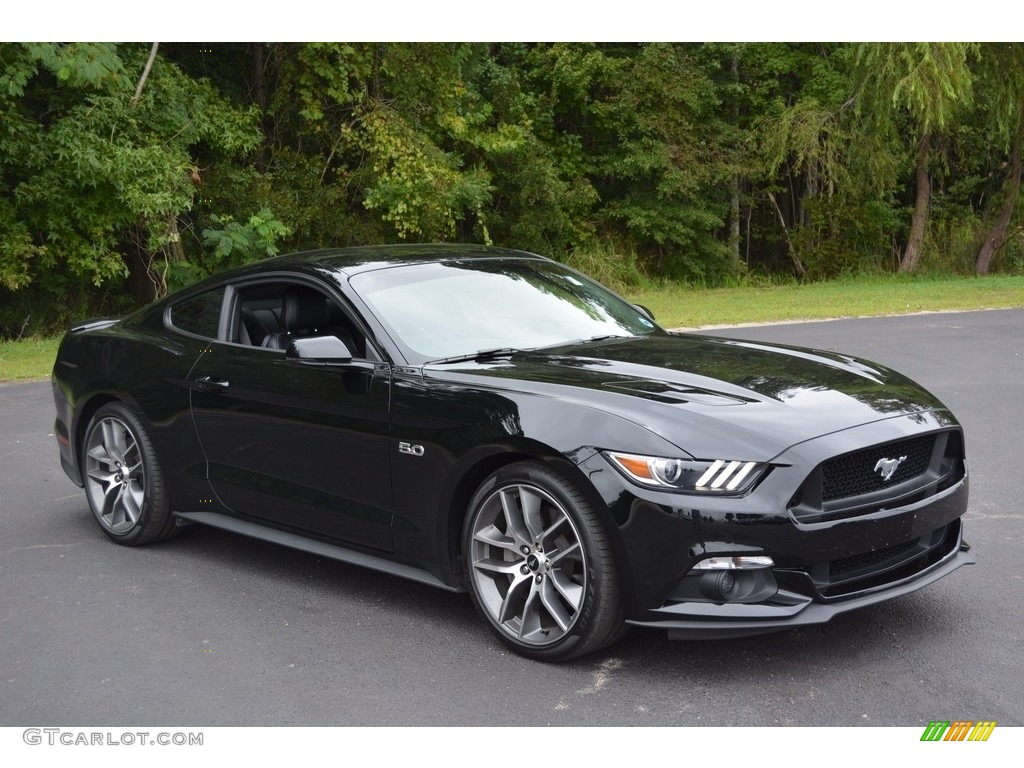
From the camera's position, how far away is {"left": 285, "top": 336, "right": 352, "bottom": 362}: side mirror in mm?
5012

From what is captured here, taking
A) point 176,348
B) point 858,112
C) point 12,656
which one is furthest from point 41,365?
point 858,112

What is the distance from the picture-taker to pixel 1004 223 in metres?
31.9

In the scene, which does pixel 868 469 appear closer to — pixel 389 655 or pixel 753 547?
pixel 753 547

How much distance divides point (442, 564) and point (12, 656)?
1790 mm

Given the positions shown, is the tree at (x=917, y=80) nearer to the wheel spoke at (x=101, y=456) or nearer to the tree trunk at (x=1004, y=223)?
the tree trunk at (x=1004, y=223)

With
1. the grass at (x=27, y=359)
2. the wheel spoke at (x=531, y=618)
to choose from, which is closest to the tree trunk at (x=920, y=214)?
the grass at (x=27, y=359)

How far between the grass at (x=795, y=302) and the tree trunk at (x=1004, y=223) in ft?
7.57

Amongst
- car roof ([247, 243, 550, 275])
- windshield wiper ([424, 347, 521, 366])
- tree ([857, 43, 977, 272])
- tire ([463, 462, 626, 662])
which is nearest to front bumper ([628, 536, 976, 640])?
tire ([463, 462, 626, 662])

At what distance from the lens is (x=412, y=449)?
4852mm

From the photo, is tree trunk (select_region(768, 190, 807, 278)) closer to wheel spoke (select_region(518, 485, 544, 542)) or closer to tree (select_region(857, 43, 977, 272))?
tree (select_region(857, 43, 977, 272))

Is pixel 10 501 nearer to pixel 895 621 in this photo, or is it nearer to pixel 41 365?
pixel 895 621

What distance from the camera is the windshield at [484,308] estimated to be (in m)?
5.30
